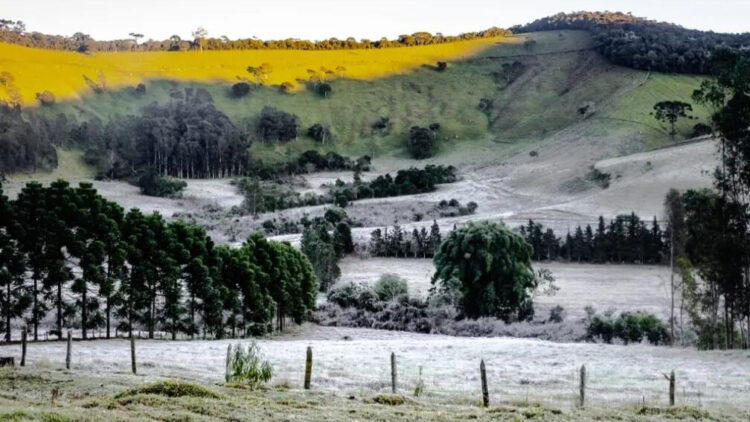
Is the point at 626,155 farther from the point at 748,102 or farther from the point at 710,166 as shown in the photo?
the point at 748,102

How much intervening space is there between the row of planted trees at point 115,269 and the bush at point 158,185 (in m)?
100

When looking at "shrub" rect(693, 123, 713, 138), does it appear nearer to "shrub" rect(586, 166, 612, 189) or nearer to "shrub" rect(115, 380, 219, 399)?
"shrub" rect(586, 166, 612, 189)

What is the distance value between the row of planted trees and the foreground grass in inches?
975

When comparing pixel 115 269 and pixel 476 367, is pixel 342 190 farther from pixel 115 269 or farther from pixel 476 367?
pixel 476 367

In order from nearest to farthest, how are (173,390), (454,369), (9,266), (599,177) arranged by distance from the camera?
(173,390), (454,369), (9,266), (599,177)

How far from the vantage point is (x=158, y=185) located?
16812 cm

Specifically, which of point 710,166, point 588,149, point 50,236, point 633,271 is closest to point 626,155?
point 588,149

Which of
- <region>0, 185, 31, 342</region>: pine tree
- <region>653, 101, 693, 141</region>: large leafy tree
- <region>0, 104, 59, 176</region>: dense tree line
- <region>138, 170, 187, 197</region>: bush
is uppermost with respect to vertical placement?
<region>653, 101, 693, 141</region>: large leafy tree

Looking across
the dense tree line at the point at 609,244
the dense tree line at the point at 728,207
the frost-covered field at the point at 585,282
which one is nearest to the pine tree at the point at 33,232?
the dense tree line at the point at 728,207

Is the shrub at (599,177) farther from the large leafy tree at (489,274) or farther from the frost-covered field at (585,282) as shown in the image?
the large leafy tree at (489,274)

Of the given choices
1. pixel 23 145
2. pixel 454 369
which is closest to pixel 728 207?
pixel 454 369

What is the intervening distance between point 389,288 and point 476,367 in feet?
151

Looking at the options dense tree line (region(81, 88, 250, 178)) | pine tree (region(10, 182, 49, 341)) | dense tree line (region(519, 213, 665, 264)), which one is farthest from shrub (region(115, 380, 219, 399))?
dense tree line (region(81, 88, 250, 178))

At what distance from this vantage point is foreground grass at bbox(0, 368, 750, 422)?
70.5 ft
